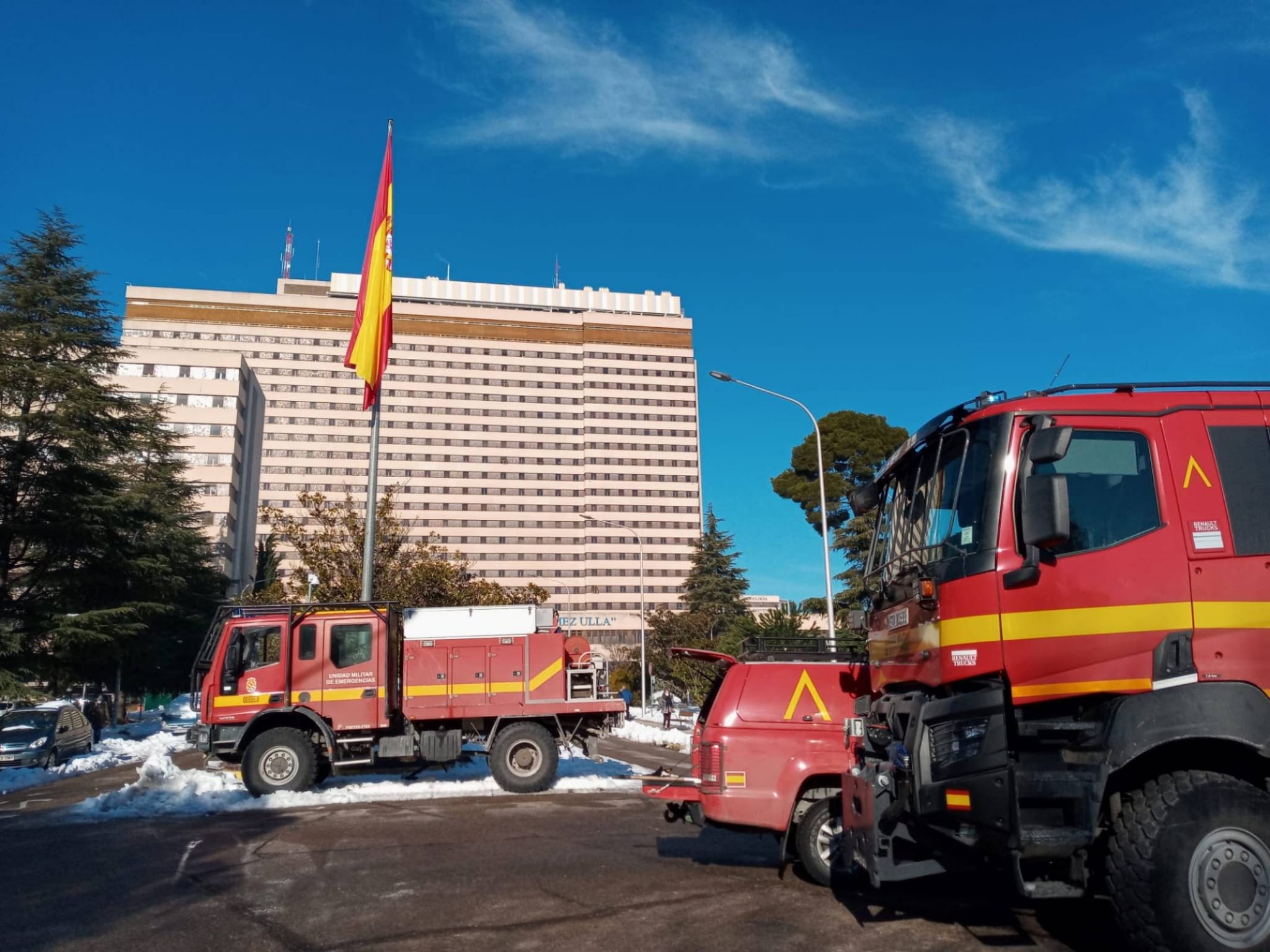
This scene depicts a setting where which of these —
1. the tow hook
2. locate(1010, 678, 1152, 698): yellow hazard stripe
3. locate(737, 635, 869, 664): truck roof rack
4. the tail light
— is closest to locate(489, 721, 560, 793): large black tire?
the tow hook

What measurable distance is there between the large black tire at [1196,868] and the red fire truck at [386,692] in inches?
448

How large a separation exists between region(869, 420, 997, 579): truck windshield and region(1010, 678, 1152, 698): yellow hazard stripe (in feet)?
2.81

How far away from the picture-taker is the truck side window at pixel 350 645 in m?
15.1

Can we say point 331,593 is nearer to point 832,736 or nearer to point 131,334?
point 832,736

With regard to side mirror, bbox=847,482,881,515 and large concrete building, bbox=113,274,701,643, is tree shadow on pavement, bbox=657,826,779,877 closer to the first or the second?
side mirror, bbox=847,482,881,515

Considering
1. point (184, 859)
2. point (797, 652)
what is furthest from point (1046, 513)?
point (184, 859)

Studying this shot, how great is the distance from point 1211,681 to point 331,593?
30847mm

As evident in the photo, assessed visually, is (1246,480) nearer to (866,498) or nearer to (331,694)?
(866,498)

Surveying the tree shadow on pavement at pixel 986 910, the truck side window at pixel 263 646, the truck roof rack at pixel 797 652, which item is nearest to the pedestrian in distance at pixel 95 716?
the truck side window at pixel 263 646

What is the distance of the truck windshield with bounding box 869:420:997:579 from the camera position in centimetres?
570

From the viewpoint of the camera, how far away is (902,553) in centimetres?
655

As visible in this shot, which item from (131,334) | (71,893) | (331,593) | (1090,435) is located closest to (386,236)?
(331,593)

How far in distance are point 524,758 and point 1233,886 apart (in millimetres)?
11985

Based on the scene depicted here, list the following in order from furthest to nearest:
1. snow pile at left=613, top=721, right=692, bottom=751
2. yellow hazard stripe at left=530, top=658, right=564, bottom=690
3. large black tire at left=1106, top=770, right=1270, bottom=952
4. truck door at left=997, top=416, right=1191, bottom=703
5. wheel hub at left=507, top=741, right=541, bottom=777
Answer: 1. snow pile at left=613, top=721, right=692, bottom=751
2. yellow hazard stripe at left=530, top=658, right=564, bottom=690
3. wheel hub at left=507, top=741, right=541, bottom=777
4. truck door at left=997, top=416, right=1191, bottom=703
5. large black tire at left=1106, top=770, right=1270, bottom=952
